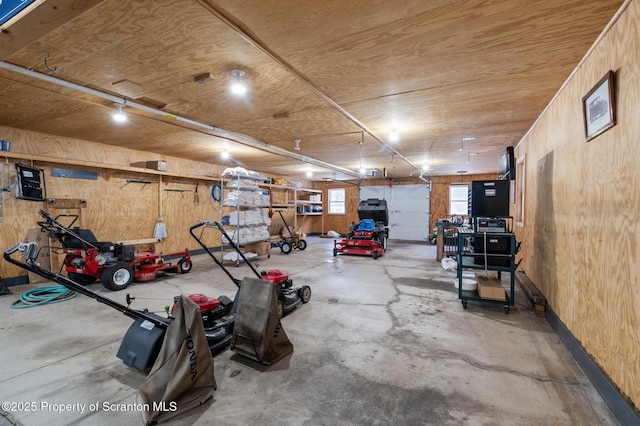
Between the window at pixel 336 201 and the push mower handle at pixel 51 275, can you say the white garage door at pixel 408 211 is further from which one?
the push mower handle at pixel 51 275

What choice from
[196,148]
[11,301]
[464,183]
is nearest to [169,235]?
[196,148]

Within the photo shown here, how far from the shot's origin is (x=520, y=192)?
5.23m

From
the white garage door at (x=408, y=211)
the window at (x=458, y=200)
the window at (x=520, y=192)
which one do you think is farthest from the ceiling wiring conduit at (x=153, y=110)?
the window at (x=458, y=200)

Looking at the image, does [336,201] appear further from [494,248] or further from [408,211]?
[494,248]

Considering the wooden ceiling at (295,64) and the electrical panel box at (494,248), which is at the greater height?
the wooden ceiling at (295,64)

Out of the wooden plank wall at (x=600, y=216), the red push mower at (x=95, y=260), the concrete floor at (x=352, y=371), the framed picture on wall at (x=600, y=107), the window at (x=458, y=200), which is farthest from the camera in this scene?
the window at (x=458, y=200)

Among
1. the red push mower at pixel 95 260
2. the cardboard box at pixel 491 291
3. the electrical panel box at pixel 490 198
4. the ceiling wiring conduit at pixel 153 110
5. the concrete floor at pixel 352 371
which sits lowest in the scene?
the concrete floor at pixel 352 371

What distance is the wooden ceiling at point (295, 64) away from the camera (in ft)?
6.04

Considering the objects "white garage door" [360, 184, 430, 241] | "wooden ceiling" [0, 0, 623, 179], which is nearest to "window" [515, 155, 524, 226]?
"wooden ceiling" [0, 0, 623, 179]

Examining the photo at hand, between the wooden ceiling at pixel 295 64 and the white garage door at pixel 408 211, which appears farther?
the white garage door at pixel 408 211

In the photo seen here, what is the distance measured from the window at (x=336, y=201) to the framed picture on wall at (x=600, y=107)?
10448 millimetres

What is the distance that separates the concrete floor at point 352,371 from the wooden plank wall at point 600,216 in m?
0.40

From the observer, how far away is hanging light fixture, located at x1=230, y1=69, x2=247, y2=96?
8.73 ft

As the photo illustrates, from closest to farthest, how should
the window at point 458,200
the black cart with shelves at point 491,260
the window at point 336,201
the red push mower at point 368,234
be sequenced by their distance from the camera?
the black cart with shelves at point 491,260, the red push mower at point 368,234, the window at point 458,200, the window at point 336,201
